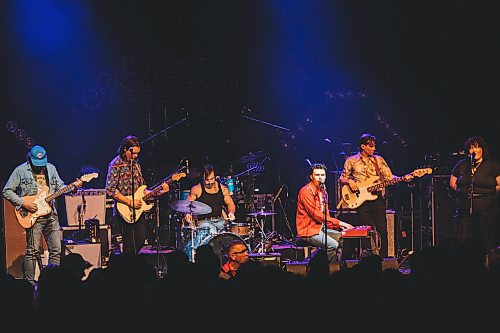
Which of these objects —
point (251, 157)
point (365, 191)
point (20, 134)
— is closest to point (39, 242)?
point (20, 134)

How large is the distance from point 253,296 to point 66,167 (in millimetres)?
10748

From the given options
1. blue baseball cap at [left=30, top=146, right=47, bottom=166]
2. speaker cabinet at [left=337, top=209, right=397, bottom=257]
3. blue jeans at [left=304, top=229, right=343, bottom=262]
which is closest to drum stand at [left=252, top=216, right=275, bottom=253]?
blue jeans at [left=304, top=229, right=343, bottom=262]

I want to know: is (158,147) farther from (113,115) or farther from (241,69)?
(241,69)

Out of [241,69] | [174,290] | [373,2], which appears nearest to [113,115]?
[241,69]

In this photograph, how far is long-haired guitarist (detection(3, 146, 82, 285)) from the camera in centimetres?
1007

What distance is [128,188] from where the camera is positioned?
10305 mm

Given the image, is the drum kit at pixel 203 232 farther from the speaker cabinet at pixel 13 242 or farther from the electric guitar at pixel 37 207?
the speaker cabinet at pixel 13 242

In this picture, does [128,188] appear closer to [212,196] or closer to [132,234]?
[132,234]

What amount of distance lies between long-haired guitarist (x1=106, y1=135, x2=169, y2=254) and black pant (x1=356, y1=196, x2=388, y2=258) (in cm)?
304

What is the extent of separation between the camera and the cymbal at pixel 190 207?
11289 mm

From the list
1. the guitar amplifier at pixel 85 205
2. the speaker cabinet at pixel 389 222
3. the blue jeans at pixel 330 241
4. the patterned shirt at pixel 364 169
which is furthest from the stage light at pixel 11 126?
the patterned shirt at pixel 364 169

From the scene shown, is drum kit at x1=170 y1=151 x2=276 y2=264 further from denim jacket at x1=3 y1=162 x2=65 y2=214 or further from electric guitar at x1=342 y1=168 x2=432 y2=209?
denim jacket at x1=3 y1=162 x2=65 y2=214

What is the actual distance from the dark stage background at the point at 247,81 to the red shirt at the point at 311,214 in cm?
279

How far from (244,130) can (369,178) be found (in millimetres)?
4663
